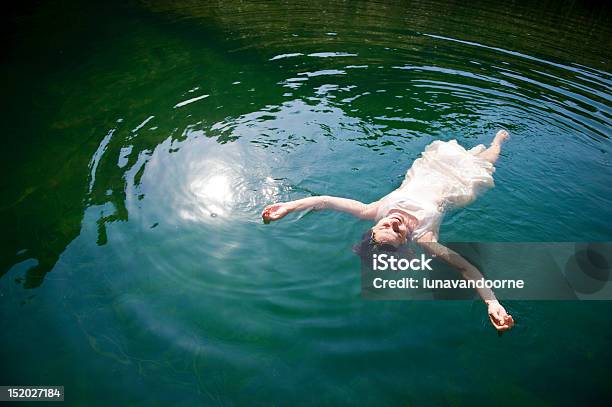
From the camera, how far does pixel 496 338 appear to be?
353 cm

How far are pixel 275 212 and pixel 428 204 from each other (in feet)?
6.29

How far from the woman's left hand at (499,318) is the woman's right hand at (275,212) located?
2397 millimetres

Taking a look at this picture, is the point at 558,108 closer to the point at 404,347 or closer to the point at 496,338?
the point at 496,338

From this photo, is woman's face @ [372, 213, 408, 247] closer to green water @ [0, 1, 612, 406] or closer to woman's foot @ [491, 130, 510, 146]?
green water @ [0, 1, 612, 406]

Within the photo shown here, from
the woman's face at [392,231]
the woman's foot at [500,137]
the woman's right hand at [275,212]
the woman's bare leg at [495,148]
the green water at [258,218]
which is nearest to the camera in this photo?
the green water at [258,218]

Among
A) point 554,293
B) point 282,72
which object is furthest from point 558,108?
point 282,72

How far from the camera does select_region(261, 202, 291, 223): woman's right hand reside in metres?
4.24

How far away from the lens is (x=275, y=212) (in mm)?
4277

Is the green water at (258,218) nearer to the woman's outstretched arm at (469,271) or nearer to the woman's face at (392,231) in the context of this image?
the woman's outstretched arm at (469,271)

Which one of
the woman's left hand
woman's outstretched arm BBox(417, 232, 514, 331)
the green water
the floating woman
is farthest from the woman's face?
the woman's left hand

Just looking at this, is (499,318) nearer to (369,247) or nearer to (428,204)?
(369,247)

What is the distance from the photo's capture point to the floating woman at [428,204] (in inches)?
143

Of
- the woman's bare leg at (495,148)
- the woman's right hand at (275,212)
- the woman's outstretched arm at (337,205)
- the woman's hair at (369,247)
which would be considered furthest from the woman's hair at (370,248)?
the woman's bare leg at (495,148)

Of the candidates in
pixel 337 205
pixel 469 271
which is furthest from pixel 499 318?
pixel 337 205
